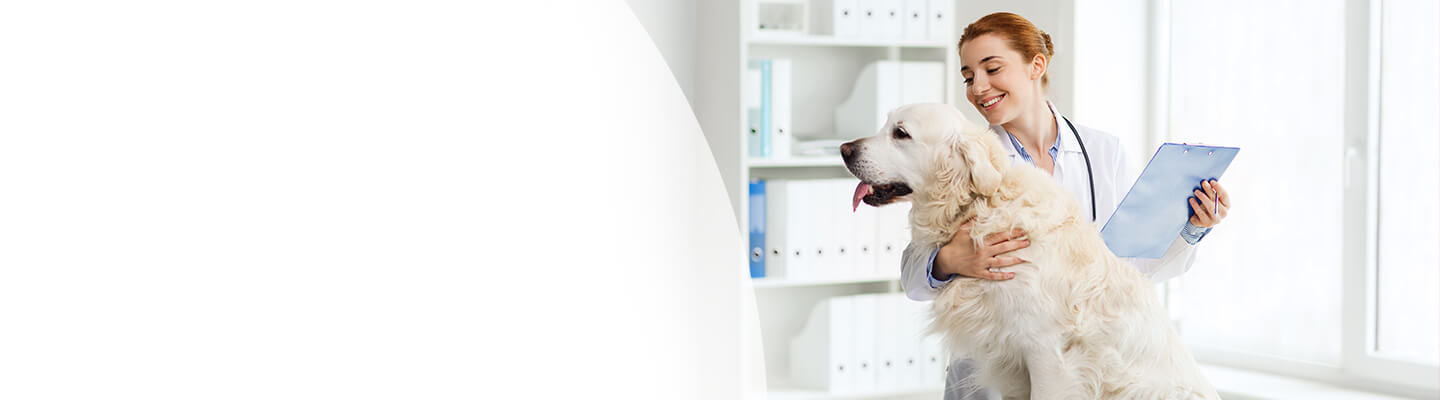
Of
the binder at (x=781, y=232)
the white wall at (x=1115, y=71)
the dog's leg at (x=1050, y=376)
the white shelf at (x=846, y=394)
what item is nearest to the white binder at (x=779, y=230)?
the binder at (x=781, y=232)

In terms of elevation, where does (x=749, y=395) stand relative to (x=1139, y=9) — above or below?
below

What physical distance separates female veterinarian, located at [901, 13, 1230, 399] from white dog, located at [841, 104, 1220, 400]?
0.02m

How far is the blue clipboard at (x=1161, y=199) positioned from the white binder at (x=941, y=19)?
5.28ft

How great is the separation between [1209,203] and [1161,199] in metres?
0.06

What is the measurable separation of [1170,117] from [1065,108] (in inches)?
17.8

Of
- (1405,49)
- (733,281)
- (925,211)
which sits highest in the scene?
(1405,49)

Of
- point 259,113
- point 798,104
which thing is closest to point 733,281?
point 798,104

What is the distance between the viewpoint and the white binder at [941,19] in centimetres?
289

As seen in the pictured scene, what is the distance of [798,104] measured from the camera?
3043 mm

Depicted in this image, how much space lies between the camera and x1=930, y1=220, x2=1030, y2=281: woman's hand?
4.22ft

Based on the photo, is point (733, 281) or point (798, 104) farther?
point (798, 104)

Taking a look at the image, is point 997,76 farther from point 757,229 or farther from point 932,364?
point 932,364

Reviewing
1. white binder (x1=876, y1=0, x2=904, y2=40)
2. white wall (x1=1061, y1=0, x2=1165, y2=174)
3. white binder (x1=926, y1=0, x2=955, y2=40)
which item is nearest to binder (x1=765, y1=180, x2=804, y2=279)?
white binder (x1=876, y1=0, x2=904, y2=40)

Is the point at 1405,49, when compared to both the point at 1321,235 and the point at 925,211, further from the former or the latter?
the point at 925,211
